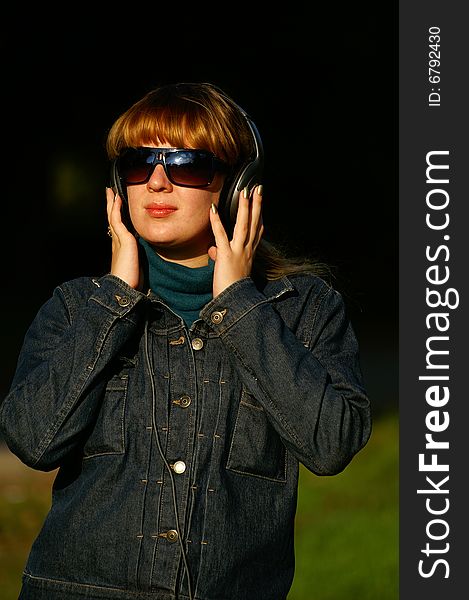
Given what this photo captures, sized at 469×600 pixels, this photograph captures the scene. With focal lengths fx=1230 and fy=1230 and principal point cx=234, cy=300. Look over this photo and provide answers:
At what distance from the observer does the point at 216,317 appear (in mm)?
3340

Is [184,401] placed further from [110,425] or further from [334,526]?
[334,526]

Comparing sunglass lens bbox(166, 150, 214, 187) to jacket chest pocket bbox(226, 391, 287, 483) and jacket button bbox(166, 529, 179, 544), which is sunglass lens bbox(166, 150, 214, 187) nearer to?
jacket chest pocket bbox(226, 391, 287, 483)

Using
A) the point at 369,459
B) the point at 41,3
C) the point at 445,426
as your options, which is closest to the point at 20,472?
the point at 369,459

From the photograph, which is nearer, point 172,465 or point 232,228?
point 172,465

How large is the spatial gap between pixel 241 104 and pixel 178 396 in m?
13.4

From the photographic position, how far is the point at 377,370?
45.5 feet

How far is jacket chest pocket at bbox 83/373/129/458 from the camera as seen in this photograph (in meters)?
3.27

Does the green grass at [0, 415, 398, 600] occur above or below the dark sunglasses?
below

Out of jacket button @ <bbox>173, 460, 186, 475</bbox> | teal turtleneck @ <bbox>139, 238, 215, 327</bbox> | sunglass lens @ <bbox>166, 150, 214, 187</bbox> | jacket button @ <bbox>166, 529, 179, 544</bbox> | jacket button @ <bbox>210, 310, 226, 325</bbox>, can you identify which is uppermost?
sunglass lens @ <bbox>166, 150, 214, 187</bbox>

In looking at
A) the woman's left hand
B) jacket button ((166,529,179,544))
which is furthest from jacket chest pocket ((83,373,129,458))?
the woman's left hand

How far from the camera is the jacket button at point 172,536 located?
126 inches

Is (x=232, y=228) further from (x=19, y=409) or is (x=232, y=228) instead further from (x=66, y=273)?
(x=66, y=273)

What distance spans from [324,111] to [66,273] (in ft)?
15.4

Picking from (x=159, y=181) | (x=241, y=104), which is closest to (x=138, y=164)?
(x=159, y=181)
